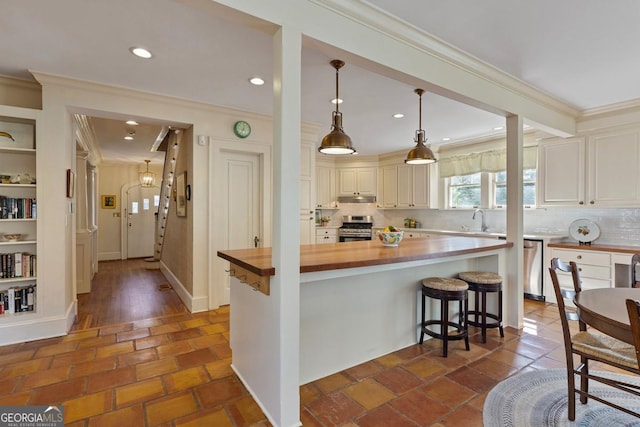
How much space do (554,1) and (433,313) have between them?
2587 millimetres

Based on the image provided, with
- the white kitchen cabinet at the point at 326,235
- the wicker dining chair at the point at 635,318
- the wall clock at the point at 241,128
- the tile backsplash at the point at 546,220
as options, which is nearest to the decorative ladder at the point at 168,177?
the wall clock at the point at 241,128

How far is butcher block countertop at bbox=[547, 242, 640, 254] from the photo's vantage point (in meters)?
3.61

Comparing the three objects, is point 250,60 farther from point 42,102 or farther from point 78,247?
point 78,247

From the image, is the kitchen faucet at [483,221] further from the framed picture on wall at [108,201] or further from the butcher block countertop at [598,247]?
the framed picture on wall at [108,201]

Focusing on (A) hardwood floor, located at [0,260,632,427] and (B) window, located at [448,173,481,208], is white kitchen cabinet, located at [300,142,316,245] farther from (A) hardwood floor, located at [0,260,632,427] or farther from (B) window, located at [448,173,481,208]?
(B) window, located at [448,173,481,208]

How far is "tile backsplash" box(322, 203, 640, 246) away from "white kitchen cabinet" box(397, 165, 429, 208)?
0.39 m

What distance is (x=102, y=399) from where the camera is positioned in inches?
80.4

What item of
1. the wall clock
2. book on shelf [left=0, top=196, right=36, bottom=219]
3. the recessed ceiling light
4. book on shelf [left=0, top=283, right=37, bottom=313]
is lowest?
book on shelf [left=0, top=283, right=37, bottom=313]

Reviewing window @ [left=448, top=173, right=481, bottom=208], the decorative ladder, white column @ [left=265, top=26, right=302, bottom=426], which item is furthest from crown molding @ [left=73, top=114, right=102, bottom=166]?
window @ [left=448, top=173, right=481, bottom=208]

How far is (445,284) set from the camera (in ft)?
8.80

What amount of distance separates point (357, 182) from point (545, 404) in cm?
565

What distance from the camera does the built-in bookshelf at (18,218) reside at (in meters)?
2.94

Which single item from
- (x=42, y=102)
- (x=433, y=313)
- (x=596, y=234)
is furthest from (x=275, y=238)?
(x=596, y=234)

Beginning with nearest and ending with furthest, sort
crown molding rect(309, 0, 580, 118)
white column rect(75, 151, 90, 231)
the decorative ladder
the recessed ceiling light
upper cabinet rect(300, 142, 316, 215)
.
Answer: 1. crown molding rect(309, 0, 580, 118)
2. the recessed ceiling light
3. white column rect(75, 151, 90, 231)
4. upper cabinet rect(300, 142, 316, 215)
5. the decorative ladder
